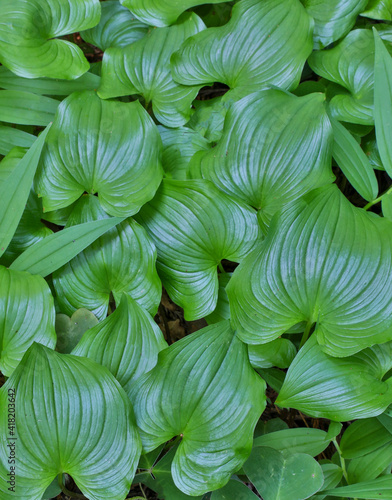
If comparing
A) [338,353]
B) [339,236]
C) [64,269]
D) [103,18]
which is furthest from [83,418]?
[103,18]

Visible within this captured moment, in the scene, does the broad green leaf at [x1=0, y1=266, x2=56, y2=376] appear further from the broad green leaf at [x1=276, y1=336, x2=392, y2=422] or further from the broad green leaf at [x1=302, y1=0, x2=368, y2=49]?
the broad green leaf at [x1=302, y1=0, x2=368, y2=49]

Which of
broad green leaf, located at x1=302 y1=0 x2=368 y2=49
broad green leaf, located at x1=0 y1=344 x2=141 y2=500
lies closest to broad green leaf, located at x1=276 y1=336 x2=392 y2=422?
broad green leaf, located at x1=0 y1=344 x2=141 y2=500

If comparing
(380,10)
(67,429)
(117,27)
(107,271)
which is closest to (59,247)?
(107,271)

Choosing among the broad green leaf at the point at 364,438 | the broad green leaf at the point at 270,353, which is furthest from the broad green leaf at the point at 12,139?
the broad green leaf at the point at 364,438

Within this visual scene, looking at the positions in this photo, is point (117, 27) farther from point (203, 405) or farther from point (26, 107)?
point (203, 405)

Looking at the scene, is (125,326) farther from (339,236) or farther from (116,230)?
(339,236)

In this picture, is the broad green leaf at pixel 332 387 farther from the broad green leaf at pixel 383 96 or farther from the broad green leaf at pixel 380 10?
the broad green leaf at pixel 380 10
